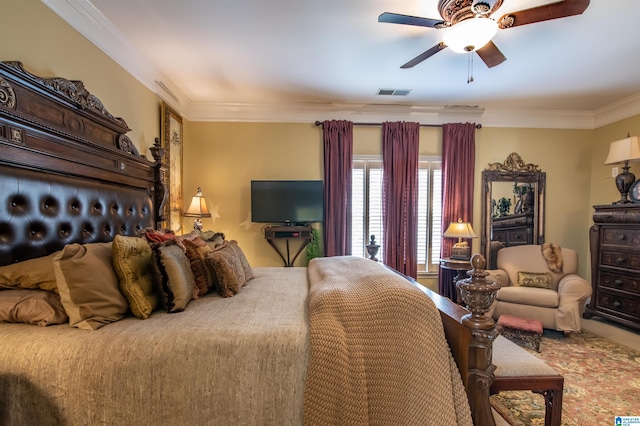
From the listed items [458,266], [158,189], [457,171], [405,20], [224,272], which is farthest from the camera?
[457,171]

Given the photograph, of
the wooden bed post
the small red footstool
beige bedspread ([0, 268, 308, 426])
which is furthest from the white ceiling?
the small red footstool

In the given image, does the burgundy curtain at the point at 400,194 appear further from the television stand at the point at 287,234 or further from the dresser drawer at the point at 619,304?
the dresser drawer at the point at 619,304

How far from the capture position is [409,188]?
3.99 meters

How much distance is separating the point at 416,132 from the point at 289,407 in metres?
3.79

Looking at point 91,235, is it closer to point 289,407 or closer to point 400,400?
point 289,407

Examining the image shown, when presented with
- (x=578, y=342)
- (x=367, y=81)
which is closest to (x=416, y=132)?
(x=367, y=81)

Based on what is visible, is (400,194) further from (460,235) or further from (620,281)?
(620,281)

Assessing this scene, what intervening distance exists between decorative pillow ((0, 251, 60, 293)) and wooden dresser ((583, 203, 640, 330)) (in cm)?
485

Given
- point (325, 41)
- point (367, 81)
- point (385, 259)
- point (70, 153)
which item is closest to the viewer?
point (70, 153)

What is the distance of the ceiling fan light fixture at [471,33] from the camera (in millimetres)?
1778

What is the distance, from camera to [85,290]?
1213 millimetres

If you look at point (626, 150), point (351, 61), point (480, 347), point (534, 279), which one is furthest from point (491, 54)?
point (534, 279)

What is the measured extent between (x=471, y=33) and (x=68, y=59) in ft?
8.91

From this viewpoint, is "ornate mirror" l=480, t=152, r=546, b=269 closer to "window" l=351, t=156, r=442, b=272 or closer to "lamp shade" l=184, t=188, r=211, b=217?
"window" l=351, t=156, r=442, b=272
